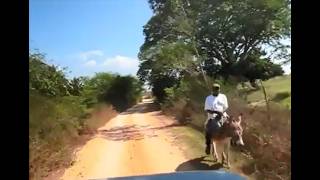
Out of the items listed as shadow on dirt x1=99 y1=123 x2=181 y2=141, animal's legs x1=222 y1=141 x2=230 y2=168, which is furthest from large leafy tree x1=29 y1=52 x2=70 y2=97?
animal's legs x1=222 y1=141 x2=230 y2=168

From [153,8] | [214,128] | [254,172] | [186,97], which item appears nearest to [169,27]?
[153,8]

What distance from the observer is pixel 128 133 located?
12.1 ft

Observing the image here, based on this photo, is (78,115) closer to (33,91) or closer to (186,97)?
(33,91)

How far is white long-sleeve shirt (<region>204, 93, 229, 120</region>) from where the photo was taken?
3.58 meters

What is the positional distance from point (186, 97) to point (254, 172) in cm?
86

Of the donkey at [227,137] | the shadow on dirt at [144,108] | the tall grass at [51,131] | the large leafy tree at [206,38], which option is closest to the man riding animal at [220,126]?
the donkey at [227,137]

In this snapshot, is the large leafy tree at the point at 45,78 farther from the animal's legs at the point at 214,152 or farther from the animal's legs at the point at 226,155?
the animal's legs at the point at 226,155

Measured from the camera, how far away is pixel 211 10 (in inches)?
142

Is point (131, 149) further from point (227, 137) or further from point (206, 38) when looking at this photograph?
point (206, 38)

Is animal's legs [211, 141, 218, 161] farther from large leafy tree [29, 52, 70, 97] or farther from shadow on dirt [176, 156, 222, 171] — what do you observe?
large leafy tree [29, 52, 70, 97]

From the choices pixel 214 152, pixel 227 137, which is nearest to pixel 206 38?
pixel 227 137

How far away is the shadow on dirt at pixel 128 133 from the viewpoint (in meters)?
3.68

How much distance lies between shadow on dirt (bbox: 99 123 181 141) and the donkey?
0.52 meters

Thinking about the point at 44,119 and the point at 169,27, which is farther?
the point at 169,27
